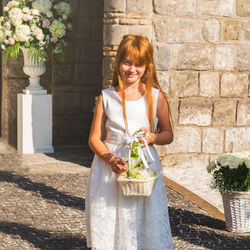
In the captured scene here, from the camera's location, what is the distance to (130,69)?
9.95 feet

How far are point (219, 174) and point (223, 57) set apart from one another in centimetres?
240

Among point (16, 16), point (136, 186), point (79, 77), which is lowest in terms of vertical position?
point (136, 186)

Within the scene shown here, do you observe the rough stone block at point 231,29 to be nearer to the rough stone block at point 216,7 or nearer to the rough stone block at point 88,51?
the rough stone block at point 216,7

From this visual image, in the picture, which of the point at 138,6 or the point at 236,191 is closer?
A: the point at 236,191

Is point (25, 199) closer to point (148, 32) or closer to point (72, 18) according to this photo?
point (148, 32)

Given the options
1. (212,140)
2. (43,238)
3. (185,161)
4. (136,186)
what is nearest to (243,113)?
(212,140)

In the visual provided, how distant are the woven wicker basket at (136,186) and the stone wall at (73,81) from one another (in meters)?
4.96

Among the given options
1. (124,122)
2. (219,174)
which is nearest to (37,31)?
(219,174)

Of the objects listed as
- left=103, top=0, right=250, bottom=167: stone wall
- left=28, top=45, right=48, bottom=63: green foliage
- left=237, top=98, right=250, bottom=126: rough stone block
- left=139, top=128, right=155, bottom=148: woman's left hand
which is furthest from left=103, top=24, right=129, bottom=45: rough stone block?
left=139, top=128, right=155, bottom=148: woman's left hand

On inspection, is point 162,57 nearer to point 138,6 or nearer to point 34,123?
point 138,6

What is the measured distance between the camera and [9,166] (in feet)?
20.9

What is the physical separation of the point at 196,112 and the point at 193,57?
0.65m

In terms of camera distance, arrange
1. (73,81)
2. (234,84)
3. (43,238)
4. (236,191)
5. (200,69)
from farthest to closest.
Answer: (73,81) → (234,84) → (200,69) → (236,191) → (43,238)

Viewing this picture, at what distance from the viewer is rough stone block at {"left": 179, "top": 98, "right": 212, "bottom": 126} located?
6316 mm
